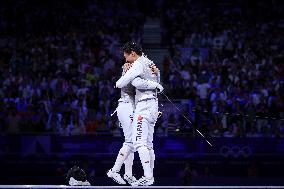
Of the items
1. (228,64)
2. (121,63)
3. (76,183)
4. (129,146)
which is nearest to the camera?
(76,183)

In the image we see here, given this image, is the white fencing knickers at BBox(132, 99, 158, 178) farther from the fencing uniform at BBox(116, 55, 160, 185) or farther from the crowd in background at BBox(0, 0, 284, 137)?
the crowd in background at BBox(0, 0, 284, 137)

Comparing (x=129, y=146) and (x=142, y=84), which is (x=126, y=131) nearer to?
(x=129, y=146)

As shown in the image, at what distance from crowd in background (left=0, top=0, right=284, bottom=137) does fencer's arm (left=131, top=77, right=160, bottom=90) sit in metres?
6.13

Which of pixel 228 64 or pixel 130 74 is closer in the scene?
pixel 130 74

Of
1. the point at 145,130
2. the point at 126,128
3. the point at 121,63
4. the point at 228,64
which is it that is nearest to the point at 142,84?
→ the point at 145,130

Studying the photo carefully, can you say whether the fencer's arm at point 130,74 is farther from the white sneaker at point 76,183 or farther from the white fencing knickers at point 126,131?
the white sneaker at point 76,183

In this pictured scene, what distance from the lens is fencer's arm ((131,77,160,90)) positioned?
29.3 feet

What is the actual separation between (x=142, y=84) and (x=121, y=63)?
40.0ft

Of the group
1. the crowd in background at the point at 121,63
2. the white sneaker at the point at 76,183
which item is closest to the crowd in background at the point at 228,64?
the crowd in background at the point at 121,63

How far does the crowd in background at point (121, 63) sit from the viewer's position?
17.3 m

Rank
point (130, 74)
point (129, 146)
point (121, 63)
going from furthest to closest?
point (121, 63) → point (129, 146) → point (130, 74)

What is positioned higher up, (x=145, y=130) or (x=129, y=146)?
(x=145, y=130)

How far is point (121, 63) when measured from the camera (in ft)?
69.2

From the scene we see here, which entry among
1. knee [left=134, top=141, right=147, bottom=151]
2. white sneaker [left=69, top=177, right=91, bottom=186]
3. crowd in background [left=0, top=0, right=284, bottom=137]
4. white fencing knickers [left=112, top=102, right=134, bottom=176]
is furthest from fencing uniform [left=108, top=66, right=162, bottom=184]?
crowd in background [left=0, top=0, right=284, bottom=137]
